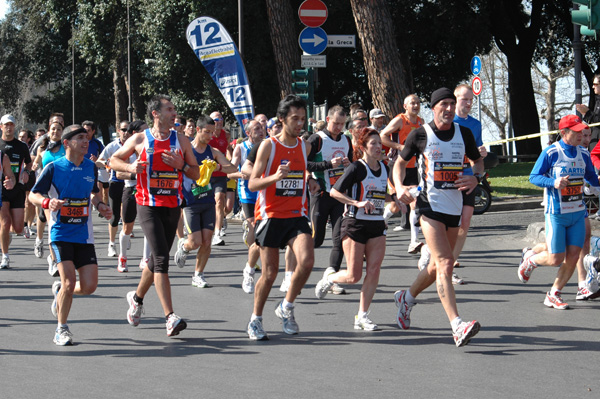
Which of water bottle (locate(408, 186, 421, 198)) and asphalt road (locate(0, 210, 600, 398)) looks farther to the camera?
water bottle (locate(408, 186, 421, 198))

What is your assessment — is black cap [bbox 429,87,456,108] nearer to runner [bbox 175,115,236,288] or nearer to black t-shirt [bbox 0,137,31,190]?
runner [bbox 175,115,236,288]

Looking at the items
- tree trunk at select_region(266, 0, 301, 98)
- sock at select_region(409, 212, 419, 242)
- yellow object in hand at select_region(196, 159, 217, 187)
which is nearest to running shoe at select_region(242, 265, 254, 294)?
yellow object in hand at select_region(196, 159, 217, 187)

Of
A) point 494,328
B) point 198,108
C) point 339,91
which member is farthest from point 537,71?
point 494,328

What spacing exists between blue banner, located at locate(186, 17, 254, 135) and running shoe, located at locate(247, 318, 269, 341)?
10.7m

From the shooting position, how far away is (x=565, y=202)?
8547 millimetres

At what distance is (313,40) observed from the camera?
56.3 feet

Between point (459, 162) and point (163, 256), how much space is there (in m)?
2.47

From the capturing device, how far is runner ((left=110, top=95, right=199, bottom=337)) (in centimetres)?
764

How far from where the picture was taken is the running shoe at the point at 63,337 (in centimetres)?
725

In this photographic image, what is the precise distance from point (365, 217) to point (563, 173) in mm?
1982

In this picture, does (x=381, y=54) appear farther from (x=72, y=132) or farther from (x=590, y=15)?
(x=72, y=132)

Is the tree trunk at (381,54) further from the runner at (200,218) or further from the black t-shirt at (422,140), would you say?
the black t-shirt at (422,140)

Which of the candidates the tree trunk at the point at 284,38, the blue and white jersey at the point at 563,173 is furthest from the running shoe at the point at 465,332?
the tree trunk at the point at 284,38

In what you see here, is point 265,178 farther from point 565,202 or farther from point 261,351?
point 565,202
